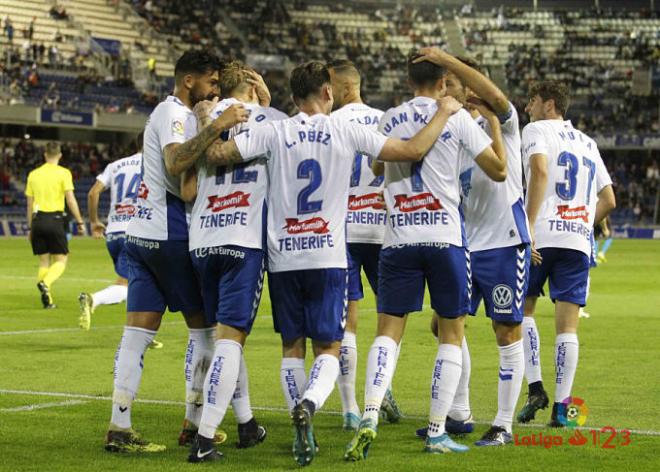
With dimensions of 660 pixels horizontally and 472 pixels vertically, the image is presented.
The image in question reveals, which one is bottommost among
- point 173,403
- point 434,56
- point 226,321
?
point 173,403

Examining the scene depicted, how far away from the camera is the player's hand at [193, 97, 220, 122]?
23.0ft

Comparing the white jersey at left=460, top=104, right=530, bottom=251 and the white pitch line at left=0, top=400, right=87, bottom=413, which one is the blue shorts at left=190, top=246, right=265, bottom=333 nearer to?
the white jersey at left=460, top=104, right=530, bottom=251

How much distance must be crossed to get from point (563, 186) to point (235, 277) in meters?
3.01

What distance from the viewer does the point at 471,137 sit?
274 inches

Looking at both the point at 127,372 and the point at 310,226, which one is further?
the point at 127,372

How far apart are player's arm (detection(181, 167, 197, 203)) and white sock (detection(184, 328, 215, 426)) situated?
0.88 m

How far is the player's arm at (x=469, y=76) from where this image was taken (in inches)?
271

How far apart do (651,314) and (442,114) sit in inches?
450

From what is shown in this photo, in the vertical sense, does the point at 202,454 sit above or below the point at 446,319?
below

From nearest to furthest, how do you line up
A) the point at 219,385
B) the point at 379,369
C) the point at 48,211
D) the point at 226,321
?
the point at 219,385
the point at 226,321
the point at 379,369
the point at 48,211

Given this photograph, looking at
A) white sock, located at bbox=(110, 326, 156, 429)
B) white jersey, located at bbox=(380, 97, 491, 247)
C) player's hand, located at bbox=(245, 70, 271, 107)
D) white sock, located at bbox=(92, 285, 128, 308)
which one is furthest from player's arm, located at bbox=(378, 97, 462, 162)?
white sock, located at bbox=(92, 285, 128, 308)

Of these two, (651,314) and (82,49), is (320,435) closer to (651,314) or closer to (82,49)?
(651,314)

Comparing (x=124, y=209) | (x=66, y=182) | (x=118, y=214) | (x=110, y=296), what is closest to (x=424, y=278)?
(x=124, y=209)

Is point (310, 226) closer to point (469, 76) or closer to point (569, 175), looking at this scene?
point (469, 76)
